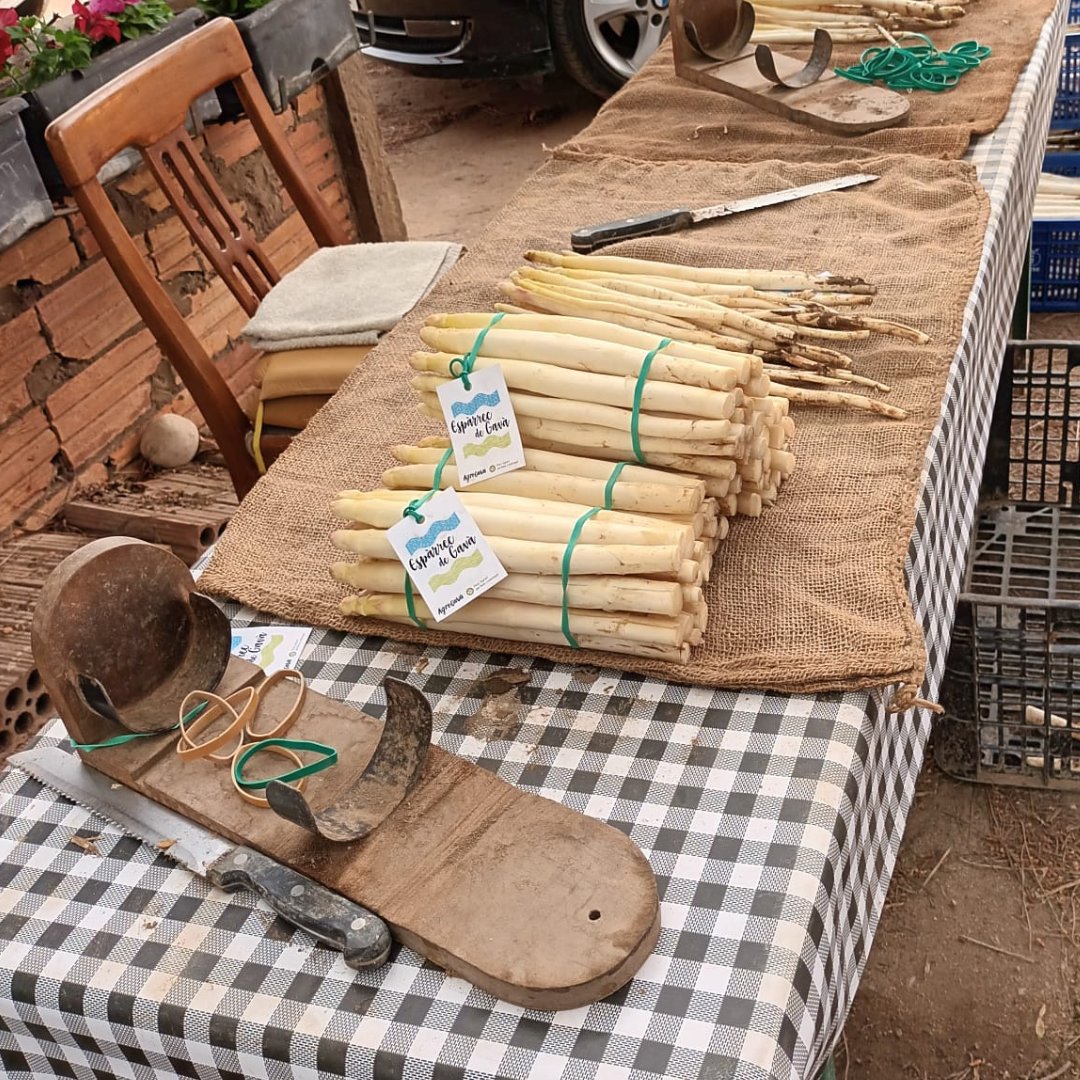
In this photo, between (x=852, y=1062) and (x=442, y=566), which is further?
(x=852, y=1062)

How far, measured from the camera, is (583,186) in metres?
3.08

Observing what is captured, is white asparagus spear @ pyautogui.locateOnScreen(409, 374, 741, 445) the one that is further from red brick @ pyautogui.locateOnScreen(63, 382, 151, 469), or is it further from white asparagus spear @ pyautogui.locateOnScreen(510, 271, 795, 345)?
red brick @ pyautogui.locateOnScreen(63, 382, 151, 469)

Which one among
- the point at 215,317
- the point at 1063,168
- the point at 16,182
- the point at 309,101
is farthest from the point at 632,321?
the point at 1063,168

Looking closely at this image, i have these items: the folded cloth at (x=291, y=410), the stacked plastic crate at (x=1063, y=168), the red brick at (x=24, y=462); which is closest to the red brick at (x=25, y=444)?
the red brick at (x=24, y=462)

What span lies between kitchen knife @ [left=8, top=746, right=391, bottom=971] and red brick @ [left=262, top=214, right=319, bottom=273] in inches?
123

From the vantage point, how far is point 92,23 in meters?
3.22

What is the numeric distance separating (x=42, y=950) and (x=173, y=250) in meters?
3.01

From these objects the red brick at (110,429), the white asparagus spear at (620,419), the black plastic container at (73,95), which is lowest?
the red brick at (110,429)

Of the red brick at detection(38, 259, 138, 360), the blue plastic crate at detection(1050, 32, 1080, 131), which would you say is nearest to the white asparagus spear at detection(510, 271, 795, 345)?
the red brick at detection(38, 259, 138, 360)

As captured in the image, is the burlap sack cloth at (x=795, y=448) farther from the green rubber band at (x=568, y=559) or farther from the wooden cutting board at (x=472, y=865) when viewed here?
the wooden cutting board at (x=472, y=865)

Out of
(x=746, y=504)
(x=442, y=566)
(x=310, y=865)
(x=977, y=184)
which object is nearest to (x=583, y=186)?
(x=977, y=184)

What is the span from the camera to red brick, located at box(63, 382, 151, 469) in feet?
11.7

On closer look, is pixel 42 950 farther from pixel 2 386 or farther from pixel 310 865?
pixel 2 386

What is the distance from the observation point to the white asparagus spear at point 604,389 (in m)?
1.66
